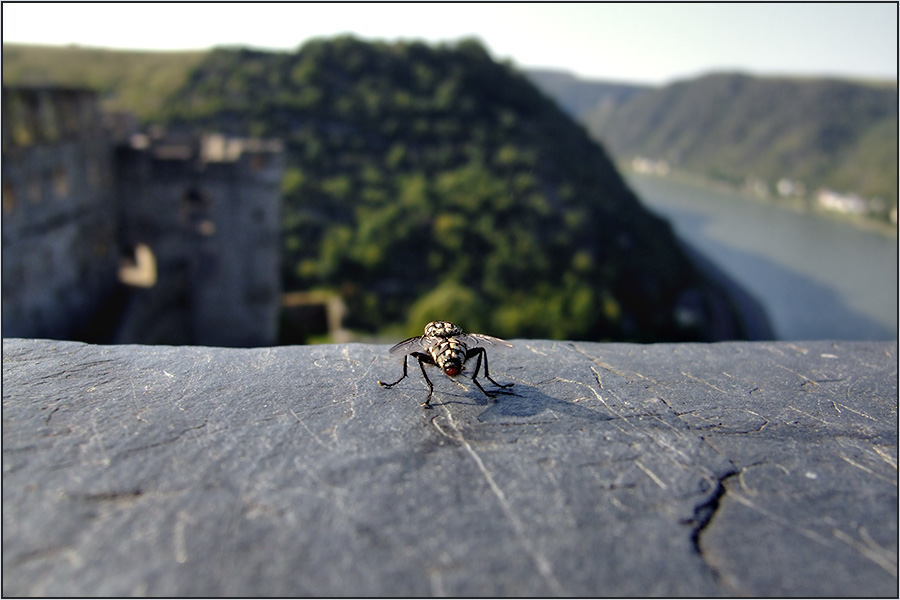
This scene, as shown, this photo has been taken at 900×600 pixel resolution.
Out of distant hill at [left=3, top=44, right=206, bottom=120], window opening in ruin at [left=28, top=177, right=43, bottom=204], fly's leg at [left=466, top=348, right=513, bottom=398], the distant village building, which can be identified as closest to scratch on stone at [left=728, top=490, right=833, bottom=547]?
fly's leg at [left=466, top=348, right=513, bottom=398]

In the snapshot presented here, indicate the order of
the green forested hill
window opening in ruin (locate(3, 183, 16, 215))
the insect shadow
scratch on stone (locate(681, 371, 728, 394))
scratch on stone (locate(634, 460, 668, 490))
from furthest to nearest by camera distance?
the green forested hill, window opening in ruin (locate(3, 183, 16, 215)), scratch on stone (locate(681, 371, 728, 394)), the insect shadow, scratch on stone (locate(634, 460, 668, 490))

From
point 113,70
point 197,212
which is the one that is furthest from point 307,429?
point 113,70

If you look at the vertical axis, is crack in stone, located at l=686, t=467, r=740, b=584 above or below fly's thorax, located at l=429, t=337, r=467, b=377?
below

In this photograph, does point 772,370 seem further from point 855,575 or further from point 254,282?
point 254,282

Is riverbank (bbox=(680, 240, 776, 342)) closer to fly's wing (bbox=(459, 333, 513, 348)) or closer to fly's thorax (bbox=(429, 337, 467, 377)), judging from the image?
fly's wing (bbox=(459, 333, 513, 348))

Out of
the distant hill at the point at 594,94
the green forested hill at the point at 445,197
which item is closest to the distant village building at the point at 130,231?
the green forested hill at the point at 445,197

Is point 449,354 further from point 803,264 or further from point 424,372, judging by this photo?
point 803,264
